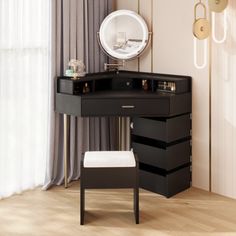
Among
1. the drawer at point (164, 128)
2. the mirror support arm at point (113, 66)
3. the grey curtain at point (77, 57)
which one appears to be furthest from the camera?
the mirror support arm at point (113, 66)

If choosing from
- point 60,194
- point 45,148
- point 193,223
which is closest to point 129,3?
point 45,148

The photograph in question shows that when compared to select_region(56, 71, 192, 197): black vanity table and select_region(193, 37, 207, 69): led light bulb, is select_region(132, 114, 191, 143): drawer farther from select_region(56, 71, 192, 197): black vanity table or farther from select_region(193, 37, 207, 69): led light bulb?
select_region(193, 37, 207, 69): led light bulb

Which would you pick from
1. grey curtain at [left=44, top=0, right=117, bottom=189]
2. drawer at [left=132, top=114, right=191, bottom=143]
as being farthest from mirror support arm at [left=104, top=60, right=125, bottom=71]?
drawer at [left=132, top=114, right=191, bottom=143]

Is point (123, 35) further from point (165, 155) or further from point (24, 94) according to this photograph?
point (165, 155)

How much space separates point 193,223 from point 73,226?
81 cm

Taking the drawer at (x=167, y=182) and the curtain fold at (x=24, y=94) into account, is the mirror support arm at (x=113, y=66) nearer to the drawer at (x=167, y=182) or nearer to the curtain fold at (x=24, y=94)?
the curtain fold at (x=24, y=94)

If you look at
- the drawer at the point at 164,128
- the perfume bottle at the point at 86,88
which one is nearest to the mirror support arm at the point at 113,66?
the perfume bottle at the point at 86,88

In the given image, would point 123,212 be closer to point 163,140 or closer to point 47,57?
point 163,140

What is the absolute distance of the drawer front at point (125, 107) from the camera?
3.53 meters

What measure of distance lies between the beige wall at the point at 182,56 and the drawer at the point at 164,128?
0.11 meters

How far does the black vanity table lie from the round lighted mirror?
0.27 m

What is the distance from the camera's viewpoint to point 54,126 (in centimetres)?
387

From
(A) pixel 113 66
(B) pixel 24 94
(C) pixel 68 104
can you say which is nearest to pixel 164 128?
(C) pixel 68 104

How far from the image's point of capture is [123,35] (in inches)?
159
